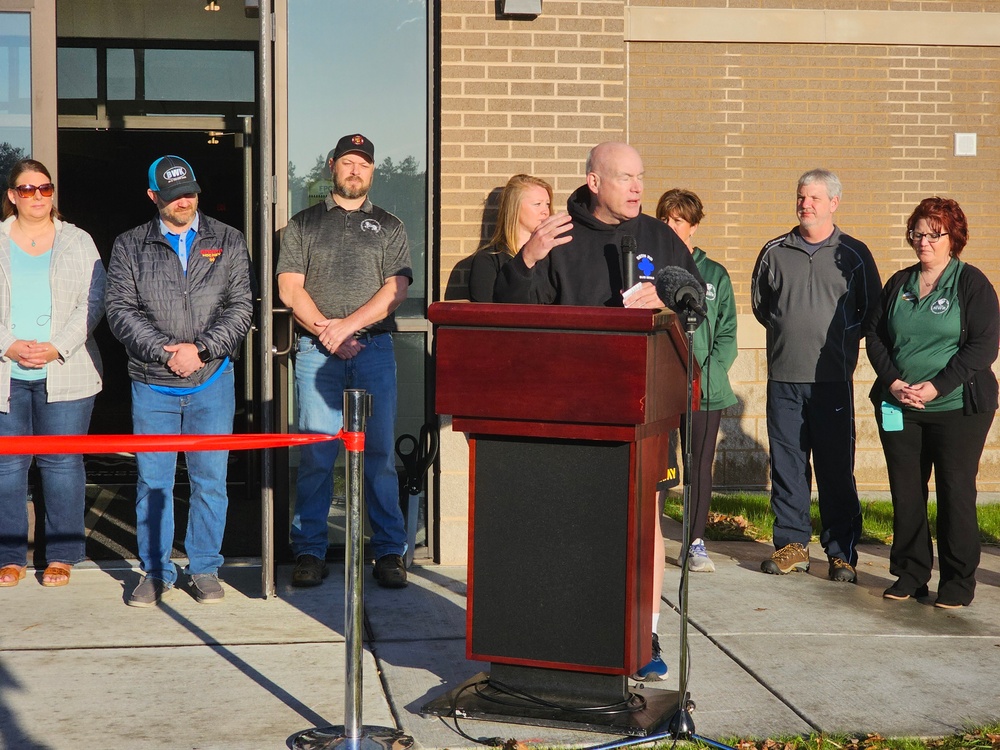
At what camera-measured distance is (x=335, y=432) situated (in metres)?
6.58

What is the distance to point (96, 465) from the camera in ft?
35.5

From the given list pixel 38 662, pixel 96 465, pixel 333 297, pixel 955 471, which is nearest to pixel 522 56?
pixel 333 297

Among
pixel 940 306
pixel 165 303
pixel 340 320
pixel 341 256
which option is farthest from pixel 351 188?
pixel 940 306

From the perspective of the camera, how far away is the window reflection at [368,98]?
7039mm

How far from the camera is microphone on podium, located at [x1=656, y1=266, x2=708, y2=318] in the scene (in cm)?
402

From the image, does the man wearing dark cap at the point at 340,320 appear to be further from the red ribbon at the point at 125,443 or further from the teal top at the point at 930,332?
the teal top at the point at 930,332

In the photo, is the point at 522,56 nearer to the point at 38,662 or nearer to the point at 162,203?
the point at 162,203

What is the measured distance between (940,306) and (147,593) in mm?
4338

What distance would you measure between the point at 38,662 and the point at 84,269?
7.54 ft

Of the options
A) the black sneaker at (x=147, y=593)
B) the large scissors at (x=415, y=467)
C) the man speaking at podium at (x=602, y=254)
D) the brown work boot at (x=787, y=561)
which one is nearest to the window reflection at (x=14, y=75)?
the black sneaker at (x=147, y=593)

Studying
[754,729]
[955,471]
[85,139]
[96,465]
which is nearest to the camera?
[754,729]

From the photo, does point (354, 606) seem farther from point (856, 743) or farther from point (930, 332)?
point (930, 332)

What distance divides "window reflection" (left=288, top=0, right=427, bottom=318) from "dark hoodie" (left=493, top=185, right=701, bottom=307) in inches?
93.0

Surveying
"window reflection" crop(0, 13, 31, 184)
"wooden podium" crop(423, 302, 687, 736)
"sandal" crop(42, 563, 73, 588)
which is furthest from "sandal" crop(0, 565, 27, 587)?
"wooden podium" crop(423, 302, 687, 736)
